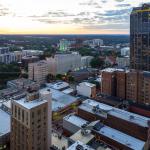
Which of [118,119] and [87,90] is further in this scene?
[87,90]

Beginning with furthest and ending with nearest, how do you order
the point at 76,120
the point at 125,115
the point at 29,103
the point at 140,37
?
the point at 140,37, the point at 76,120, the point at 125,115, the point at 29,103

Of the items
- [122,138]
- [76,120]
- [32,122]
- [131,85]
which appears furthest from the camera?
[131,85]

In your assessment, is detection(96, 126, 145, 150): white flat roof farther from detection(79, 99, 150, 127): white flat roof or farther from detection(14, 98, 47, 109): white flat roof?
detection(14, 98, 47, 109): white flat roof

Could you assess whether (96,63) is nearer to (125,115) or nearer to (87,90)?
(87,90)

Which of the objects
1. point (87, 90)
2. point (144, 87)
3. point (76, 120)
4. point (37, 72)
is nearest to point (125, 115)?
point (76, 120)

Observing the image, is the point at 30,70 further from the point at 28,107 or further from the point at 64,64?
the point at 28,107

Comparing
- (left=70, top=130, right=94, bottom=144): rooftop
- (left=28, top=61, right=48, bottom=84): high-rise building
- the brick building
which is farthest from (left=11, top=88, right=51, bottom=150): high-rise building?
(left=28, top=61, right=48, bottom=84): high-rise building

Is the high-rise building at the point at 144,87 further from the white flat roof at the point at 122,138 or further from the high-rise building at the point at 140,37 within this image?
the white flat roof at the point at 122,138
